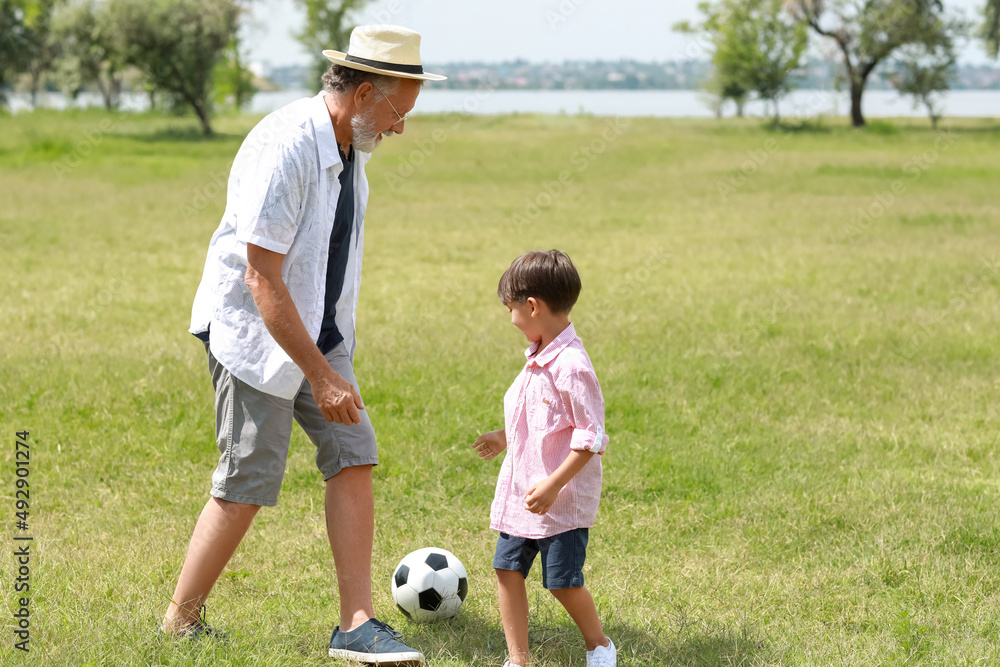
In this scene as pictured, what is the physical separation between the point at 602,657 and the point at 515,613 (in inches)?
13.0

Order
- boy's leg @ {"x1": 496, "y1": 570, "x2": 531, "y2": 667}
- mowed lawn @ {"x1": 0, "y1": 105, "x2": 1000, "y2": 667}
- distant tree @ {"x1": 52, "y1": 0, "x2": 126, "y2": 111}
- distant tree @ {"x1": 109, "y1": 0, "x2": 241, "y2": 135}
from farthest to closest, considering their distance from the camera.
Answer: distant tree @ {"x1": 52, "y1": 0, "x2": 126, "y2": 111}
distant tree @ {"x1": 109, "y1": 0, "x2": 241, "y2": 135}
mowed lawn @ {"x1": 0, "y1": 105, "x2": 1000, "y2": 667}
boy's leg @ {"x1": 496, "y1": 570, "x2": 531, "y2": 667}

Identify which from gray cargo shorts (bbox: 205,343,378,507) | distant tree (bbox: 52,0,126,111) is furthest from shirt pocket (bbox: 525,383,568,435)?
distant tree (bbox: 52,0,126,111)

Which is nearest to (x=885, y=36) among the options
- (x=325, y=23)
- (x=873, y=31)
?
(x=873, y=31)

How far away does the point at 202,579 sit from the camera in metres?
3.34

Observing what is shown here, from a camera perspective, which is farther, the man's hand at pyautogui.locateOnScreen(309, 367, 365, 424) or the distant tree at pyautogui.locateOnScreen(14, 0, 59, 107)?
the distant tree at pyautogui.locateOnScreen(14, 0, 59, 107)

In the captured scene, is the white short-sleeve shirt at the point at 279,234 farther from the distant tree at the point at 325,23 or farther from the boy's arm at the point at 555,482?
the distant tree at the point at 325,23

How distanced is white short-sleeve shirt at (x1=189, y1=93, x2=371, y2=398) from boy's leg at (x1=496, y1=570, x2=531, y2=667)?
954 mm

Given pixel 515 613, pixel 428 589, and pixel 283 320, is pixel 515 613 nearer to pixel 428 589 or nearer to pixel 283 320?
pixel 428 589

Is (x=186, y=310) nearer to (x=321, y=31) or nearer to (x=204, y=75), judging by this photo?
(x=204, y=75)

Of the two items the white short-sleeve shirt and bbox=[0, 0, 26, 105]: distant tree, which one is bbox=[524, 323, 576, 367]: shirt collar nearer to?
the white short-sleeve shirt

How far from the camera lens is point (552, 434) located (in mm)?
3189

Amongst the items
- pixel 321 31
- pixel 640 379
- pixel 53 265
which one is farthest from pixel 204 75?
pixel 640 379

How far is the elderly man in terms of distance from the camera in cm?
310

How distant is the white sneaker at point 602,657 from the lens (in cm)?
328
